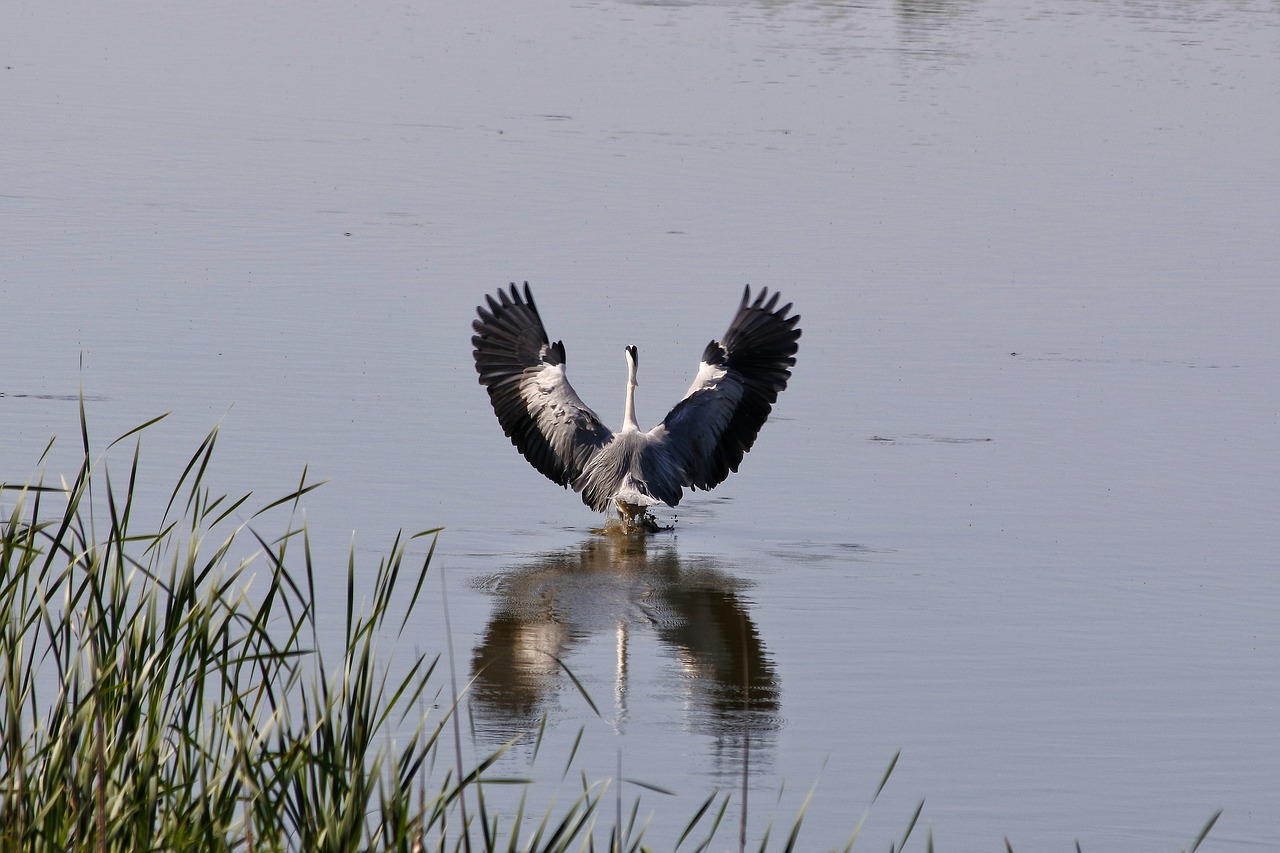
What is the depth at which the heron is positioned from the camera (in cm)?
990

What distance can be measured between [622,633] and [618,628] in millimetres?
74

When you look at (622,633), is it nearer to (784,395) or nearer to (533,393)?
(533,393)

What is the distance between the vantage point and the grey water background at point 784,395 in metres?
7.14

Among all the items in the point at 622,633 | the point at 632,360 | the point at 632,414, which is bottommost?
the point at 622,633

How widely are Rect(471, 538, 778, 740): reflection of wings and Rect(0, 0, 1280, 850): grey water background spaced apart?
1.2 inches

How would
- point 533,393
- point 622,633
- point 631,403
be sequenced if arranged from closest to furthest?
point 622,633, point 631,403, point 533,393

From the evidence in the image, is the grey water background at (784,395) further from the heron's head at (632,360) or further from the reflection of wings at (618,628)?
the heron's head at (632,360)

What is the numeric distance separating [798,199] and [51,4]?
1655cm

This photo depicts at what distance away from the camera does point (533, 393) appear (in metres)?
10.4

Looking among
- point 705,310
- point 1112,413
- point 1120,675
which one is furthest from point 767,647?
point 705,310

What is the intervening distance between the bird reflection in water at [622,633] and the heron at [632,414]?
333mm

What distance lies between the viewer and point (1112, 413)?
11.8 meters

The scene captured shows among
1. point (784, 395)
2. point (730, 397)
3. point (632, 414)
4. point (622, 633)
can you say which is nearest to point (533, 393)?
point (632, 414)

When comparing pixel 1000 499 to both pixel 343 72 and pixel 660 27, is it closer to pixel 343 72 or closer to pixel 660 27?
pixel 343 72
